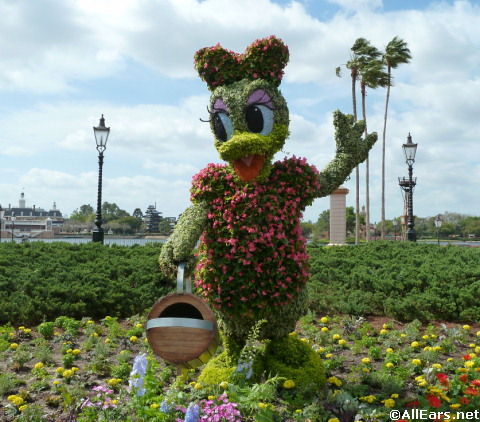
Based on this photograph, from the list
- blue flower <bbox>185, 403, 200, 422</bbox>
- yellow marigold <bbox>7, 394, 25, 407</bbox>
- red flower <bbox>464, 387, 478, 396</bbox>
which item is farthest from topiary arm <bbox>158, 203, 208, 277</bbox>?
red flower <bbox>464, 387, 478, 396</bbox>

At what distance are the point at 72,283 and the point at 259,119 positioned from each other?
4731 millimetres

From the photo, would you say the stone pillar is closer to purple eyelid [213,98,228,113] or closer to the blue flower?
purple eyelid [213,98,228,113]

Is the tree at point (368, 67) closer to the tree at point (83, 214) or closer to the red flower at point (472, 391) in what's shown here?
the red flower at point (472, 391)

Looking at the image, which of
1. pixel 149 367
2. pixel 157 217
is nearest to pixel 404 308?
pixel 149 367

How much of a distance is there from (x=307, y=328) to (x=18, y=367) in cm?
328

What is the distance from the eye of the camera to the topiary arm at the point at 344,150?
440 centimetres

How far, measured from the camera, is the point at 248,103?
397 centimetres

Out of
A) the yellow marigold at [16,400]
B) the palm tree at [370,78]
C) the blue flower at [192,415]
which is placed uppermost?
the palm tree at [370,78]

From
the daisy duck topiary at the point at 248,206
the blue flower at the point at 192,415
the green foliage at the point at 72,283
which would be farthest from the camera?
the green foliage at the point at 72,283

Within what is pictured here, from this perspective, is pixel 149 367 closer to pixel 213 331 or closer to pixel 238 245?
pixel 213 331

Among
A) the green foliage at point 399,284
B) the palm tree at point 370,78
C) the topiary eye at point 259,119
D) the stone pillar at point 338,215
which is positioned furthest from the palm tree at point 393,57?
the topiary eye at point 259,119

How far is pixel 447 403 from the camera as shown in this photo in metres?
3.52

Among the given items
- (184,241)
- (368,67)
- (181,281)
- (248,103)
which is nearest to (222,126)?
(248,103)

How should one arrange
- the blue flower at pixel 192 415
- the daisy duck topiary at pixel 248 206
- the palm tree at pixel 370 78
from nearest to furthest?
the blue flower at pixel 192 415, the daisy duck topiary at pixel 248 206, the palm tree at pixel 370 78
